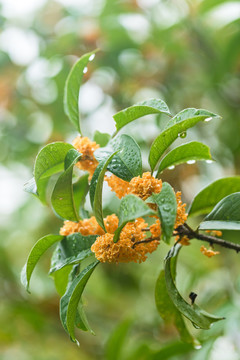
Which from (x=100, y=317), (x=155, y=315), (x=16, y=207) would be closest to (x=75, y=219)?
(x=155, y=315)

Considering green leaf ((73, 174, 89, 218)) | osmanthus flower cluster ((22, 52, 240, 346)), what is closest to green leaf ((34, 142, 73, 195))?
osmanthus flower cluster ((22, 52, 240, 346))

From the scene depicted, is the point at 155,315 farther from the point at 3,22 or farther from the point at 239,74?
the point at 3,22

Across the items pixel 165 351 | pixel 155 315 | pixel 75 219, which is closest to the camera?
pixel 75 219

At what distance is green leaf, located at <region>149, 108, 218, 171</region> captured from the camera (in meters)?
0.51

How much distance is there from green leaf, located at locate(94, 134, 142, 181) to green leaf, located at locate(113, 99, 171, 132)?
0.03 meters

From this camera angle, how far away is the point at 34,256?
1.90 ft

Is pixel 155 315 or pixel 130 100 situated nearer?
pixel 155 315

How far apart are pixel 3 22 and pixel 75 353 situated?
1.61 metres

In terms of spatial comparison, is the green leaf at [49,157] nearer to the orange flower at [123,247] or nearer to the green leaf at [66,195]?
the green leaf at [66,195]

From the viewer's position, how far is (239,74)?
166 centimetres

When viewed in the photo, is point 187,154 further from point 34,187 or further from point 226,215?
point 34,187

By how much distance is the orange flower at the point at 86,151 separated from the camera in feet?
2.00

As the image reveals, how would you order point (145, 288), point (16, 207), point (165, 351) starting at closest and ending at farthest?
point (165, 351) → point (145, 288) → point (16, 207)

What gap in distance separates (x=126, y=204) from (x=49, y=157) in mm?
162
